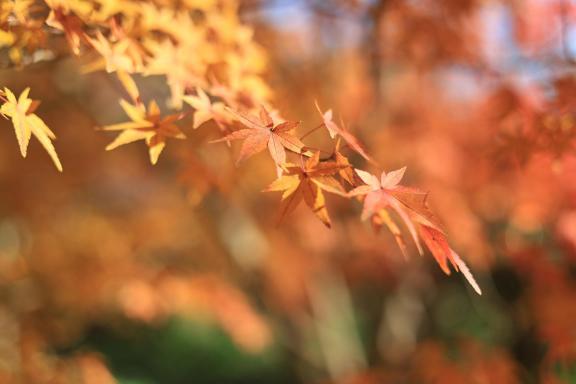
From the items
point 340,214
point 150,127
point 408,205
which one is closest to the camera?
point 408,205

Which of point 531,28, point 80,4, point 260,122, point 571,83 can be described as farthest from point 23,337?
point 531,28

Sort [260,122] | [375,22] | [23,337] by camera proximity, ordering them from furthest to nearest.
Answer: [375,22], [23,337], [260,122]

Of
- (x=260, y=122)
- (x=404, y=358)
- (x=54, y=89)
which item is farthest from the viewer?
(x=404, y=358)

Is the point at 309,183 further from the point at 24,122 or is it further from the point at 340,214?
the point at 340,214

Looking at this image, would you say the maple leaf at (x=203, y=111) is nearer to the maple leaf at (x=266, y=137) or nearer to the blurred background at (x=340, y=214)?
the maple leaf at (x=266, y=137)

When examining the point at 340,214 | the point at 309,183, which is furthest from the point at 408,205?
the point at 340,214

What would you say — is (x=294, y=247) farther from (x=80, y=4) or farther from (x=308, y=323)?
(x=80, y=4)
